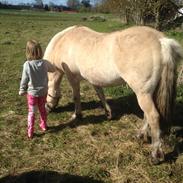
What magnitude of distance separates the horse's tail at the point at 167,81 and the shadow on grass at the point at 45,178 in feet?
4.25

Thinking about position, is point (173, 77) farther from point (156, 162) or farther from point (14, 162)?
point (14, 162)

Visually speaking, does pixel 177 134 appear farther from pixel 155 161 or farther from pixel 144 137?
pixel 155 161

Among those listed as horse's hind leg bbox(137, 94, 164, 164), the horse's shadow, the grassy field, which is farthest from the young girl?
horse's hind leg bbox(137, 94, 164, 164)

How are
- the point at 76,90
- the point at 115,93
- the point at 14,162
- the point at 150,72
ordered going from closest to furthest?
the point at 150,72 → the point at 14,162 → the point at 76,90 → the point at 115,93

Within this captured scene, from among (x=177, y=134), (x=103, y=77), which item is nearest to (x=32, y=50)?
(x=103, y=77)

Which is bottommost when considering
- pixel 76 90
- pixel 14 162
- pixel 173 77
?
pixel 14 162

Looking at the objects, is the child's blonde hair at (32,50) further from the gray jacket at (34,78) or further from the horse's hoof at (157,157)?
the horse's hoof at (157,157)

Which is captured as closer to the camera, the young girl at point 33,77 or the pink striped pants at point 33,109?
the young girl at point 33,77

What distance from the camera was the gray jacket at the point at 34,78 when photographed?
236 inches

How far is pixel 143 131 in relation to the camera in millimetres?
5855

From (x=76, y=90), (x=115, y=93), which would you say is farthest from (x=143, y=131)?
(x=115, y=93)

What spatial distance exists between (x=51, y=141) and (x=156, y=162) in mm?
1774

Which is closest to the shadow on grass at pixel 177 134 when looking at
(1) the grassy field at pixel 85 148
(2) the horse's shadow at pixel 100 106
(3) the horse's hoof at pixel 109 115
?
(1) the grassy field at pixel 85 148

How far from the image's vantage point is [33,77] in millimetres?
6023
